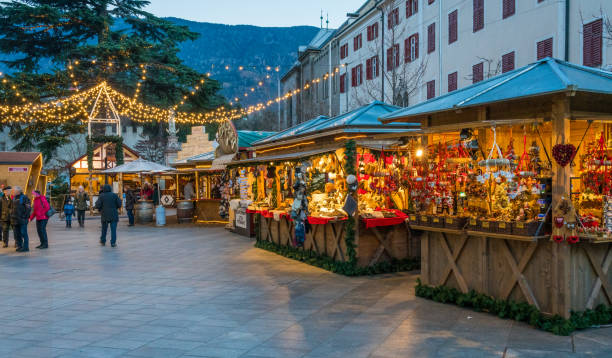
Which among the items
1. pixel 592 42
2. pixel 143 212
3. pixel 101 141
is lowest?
pixel 143 212

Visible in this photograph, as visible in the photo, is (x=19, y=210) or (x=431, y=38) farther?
(x=431, y=38)

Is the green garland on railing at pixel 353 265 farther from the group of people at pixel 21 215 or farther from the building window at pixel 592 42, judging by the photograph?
the building window at pixel 592 42

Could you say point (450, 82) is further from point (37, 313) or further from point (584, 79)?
point (37, 313)

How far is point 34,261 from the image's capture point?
11219 mm

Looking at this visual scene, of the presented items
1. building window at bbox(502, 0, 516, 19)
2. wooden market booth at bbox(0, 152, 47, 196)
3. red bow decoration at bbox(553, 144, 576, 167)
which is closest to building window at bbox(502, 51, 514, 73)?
building window at bbox(502, 0, 516, 19)

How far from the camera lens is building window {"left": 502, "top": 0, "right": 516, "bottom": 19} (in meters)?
18.3

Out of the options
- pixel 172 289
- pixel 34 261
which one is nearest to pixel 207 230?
pixel 34 261

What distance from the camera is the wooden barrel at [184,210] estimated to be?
20672 mm

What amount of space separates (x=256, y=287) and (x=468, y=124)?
423cm

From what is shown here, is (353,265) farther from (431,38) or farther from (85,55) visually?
(85,55)

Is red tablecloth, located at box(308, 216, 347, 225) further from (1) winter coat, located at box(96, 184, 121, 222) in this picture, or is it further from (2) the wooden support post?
(1) winter coat, located at box(96, 184, 121, 222)

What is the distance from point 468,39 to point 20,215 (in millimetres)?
17761

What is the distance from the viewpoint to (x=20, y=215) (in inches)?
490

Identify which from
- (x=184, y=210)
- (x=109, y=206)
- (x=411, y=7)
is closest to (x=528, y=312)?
(x=109, y=206)
